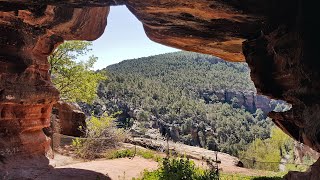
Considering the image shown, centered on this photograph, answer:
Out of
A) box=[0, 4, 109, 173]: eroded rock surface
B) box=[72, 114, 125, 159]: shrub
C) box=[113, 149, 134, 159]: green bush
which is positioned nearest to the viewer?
box=[0, 4, 109, 173]: eroded rock surface

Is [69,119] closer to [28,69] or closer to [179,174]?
[28,69]

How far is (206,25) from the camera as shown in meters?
10.6

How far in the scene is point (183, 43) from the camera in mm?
13078

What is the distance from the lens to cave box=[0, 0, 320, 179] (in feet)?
27.5

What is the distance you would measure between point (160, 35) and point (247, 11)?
413 centimetres

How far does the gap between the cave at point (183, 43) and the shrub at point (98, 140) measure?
5.51 m

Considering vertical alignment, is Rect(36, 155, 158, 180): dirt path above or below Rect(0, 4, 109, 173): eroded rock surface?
below

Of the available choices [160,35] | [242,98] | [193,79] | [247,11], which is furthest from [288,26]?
[242,98]

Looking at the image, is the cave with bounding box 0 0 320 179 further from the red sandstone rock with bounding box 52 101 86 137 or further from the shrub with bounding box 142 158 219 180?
the red sandstone rock with bounding box 52 101 86 137

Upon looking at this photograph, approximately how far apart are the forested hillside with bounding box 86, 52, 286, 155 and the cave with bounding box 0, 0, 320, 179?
30.0 meters

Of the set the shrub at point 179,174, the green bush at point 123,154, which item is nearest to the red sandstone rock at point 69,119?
the green bush at point 123,154

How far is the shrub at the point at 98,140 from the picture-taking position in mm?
19688

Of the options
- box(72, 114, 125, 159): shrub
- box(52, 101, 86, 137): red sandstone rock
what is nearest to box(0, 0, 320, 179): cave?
box(72, 114, 125, 159): shrub

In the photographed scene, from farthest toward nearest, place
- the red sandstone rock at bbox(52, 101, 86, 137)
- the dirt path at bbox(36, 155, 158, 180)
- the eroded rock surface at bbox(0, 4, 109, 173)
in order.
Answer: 1. the red sandstone rock at bbox(52, 101, 86, 137)
2. the dirt path at bbox(36, 155, 158, 180)
3. the eroded rock surface at bbox(0, 4, 109, 173)
